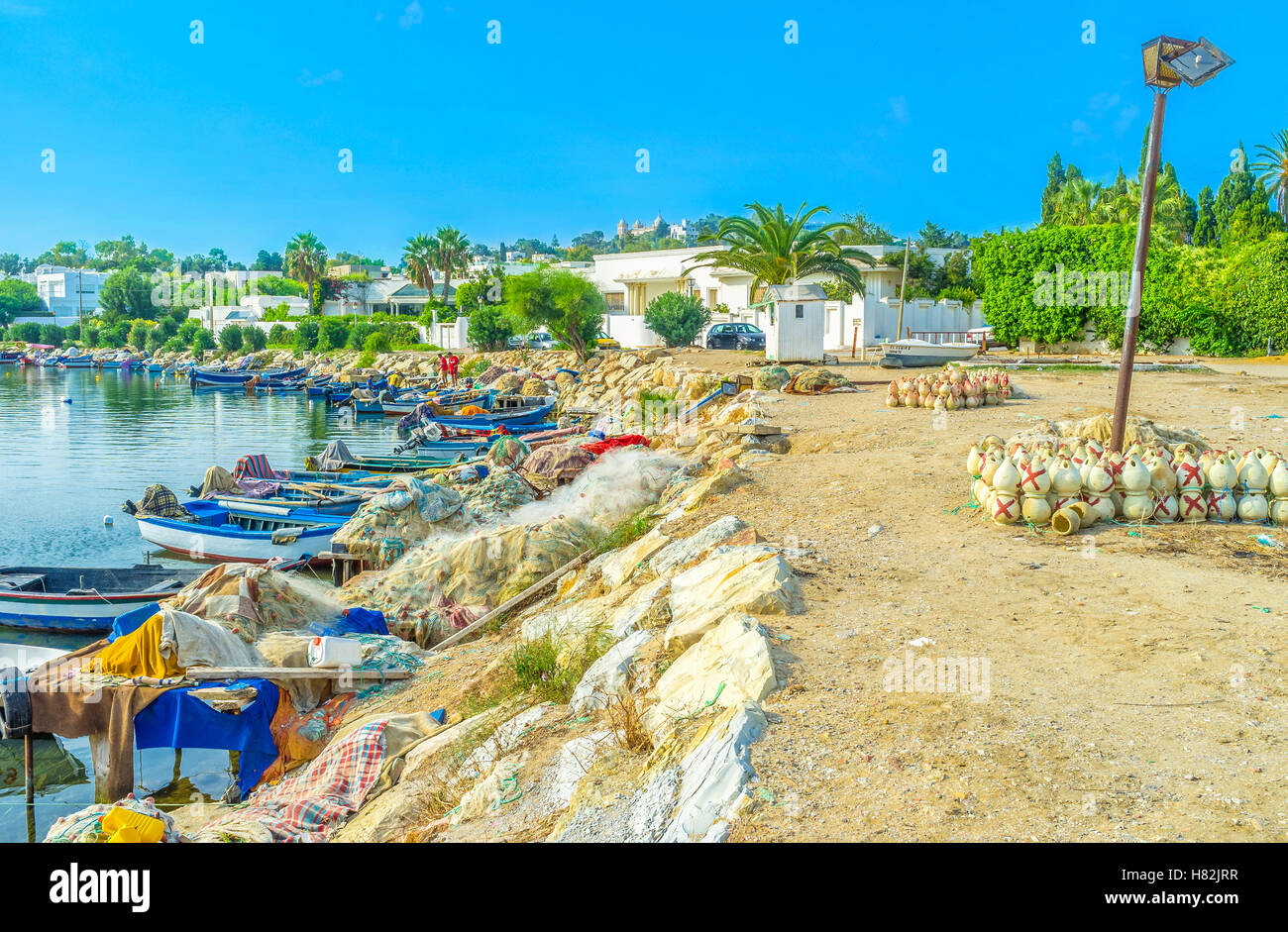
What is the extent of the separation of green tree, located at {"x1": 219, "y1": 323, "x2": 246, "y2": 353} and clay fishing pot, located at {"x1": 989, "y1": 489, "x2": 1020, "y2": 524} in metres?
87.1

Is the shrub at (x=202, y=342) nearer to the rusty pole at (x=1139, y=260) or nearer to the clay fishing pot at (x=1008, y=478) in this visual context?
the rusty pole at (x=1139, y=260)

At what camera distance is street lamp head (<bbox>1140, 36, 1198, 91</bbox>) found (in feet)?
29.2

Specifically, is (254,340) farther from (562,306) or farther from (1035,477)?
(1035,477)

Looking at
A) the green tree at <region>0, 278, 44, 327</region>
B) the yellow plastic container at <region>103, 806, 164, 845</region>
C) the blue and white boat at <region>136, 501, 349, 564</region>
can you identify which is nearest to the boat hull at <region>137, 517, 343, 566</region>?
the blue and white boat at <region>136, 501, 349, 564</region>

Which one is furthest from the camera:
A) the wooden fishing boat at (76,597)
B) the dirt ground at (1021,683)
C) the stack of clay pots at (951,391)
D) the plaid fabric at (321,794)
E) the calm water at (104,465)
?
the stack of clay pots at (951,391)

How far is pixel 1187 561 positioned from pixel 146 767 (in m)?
10.4

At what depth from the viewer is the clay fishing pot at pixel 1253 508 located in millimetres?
8508

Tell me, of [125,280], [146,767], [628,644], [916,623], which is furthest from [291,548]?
[125,280]

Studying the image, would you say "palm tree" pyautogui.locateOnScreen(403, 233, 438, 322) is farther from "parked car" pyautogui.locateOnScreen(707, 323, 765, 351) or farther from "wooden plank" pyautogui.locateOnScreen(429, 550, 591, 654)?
"wooden plank" pyautogui.locateOnScreen(429, 550, 591, 654)

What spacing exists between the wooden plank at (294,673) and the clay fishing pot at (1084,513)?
671 centimetres

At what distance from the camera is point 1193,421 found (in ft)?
48.5

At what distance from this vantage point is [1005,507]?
885 centimetres

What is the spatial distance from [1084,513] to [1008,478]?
0.75m

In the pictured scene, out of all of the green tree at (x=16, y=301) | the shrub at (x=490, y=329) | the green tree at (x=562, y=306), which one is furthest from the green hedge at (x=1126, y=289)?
the green tree at (x=16, y=301)
